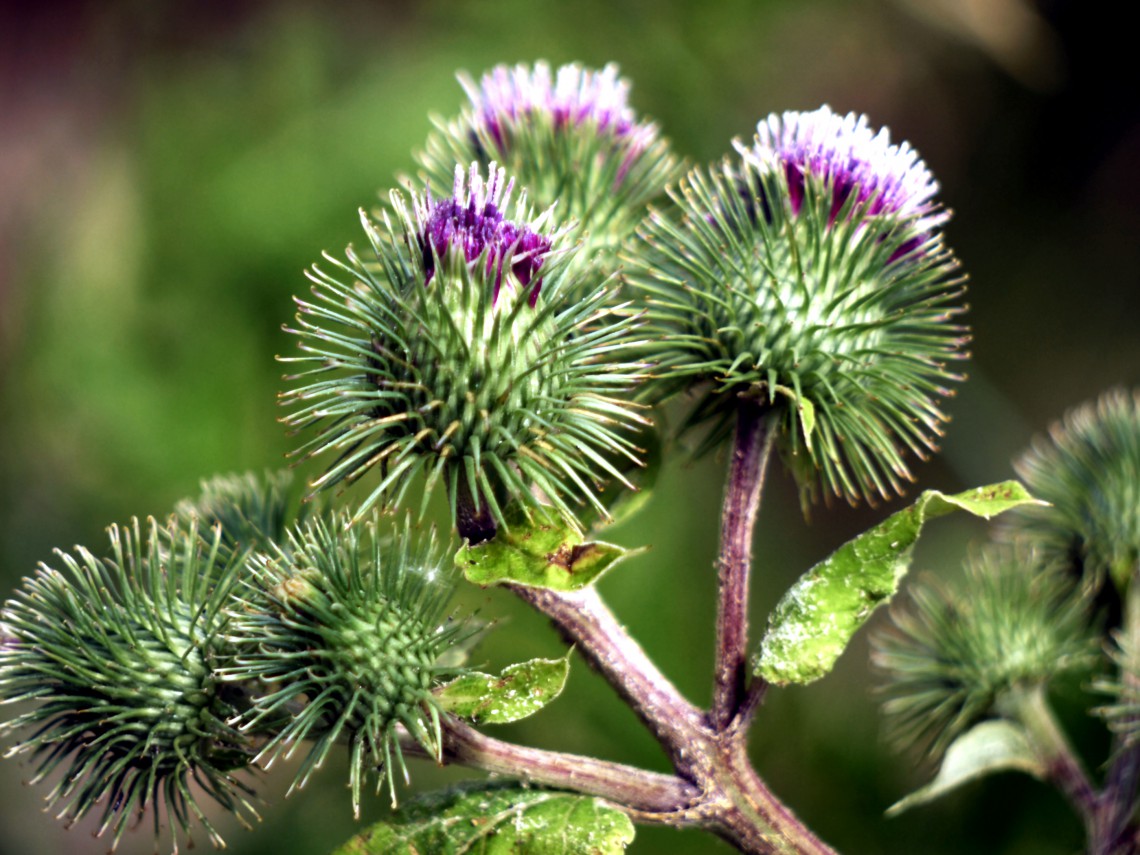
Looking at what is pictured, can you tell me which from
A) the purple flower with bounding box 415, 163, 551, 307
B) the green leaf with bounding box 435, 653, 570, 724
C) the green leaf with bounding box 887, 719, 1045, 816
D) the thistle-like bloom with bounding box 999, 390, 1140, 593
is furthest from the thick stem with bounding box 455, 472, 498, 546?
the thistle-like bloom with bounding box 999, 390, 1140, 593

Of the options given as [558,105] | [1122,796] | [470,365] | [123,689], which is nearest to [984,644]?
[1122,796]

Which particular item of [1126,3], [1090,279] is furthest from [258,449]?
[1126,3]

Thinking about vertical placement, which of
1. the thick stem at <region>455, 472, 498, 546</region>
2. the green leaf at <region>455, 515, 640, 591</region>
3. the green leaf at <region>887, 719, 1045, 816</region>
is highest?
the thick stem at <region>455, 472, 498, 546</region>

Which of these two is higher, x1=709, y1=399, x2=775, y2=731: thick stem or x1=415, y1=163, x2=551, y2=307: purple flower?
x1=415, y1=163, x2=551, y2=307: purple flower

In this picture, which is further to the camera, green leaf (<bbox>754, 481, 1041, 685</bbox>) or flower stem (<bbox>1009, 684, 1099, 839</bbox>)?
flower stem (<bbox>1009, 684, 1099, 839</bbox>)

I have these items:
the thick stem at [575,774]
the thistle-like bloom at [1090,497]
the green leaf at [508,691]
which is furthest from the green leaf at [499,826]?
the thistle-like bloom at [1090,497]

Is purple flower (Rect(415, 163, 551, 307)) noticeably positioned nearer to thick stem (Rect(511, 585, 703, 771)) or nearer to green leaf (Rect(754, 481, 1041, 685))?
thick stem (Rect(511, 585, 703, 771))
